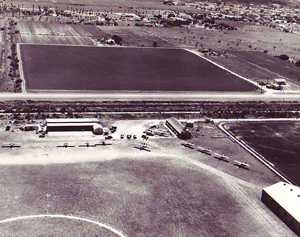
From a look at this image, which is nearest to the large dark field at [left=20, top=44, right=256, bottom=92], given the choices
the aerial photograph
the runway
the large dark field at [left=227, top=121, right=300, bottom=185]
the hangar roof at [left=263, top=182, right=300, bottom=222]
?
the aerial photograph

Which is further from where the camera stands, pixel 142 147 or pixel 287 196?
pixel 142 147

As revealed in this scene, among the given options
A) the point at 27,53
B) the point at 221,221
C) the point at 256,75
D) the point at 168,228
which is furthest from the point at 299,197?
the point at 27,53

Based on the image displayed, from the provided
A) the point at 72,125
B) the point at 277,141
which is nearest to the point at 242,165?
the point at 277,141

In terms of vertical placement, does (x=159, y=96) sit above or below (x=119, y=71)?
below

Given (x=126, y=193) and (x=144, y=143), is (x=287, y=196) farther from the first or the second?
(x=144, y=143)

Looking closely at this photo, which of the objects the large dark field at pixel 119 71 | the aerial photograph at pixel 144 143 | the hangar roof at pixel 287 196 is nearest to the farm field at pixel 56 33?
the aerial photograph at pixel 144 143

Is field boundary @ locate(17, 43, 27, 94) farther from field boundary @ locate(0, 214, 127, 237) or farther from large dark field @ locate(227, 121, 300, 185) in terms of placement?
field boundary @ locate(0, 214, 127, 237)
